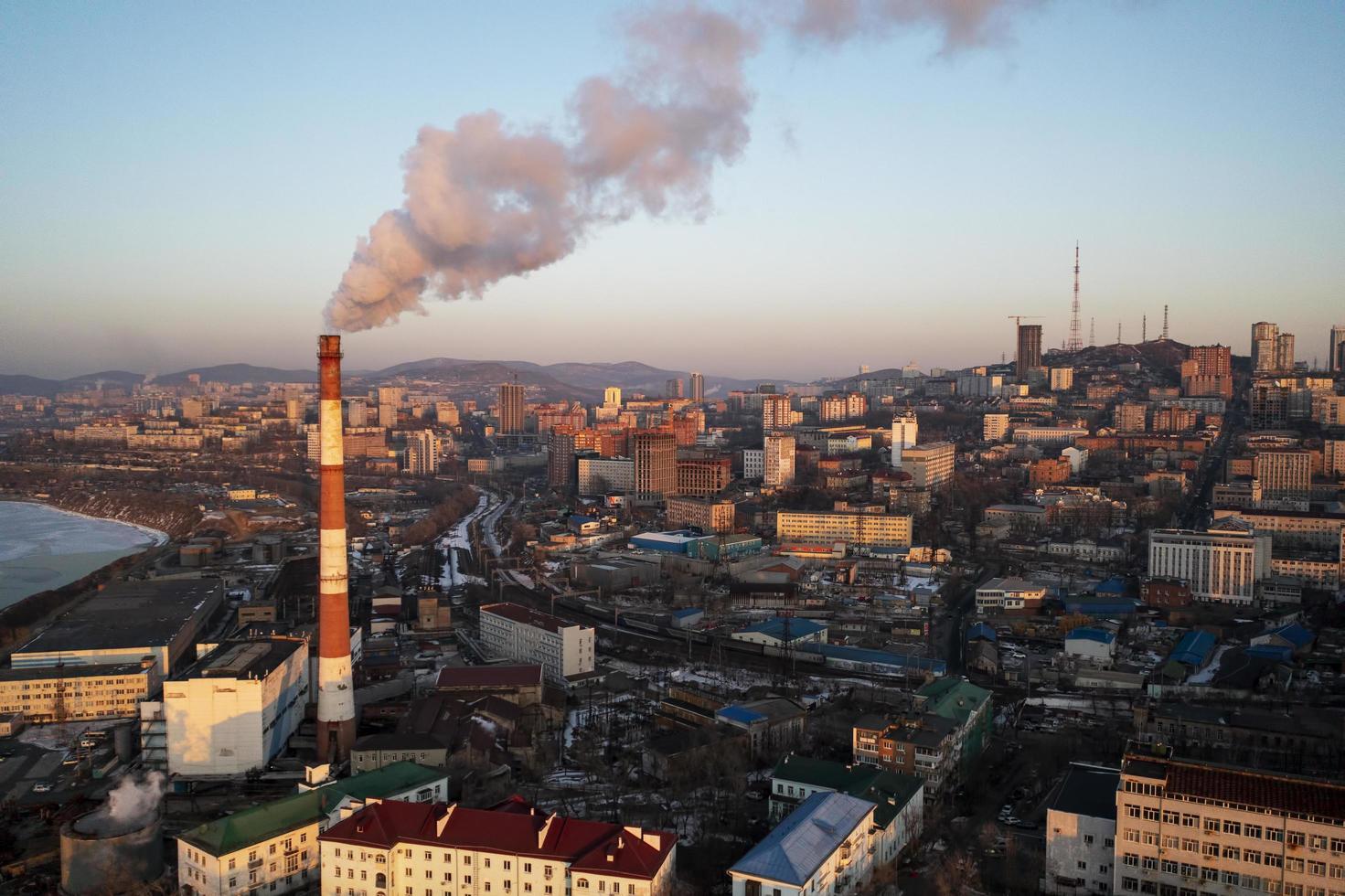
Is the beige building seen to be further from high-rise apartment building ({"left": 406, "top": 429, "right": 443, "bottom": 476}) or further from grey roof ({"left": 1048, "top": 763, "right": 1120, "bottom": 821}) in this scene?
high-rise apartment building ({"left": 406, "top": 429, "right": 443, "bottom": 476})

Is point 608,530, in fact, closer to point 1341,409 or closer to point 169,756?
point 169,756

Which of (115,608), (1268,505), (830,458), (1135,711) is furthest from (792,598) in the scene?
(830,458)

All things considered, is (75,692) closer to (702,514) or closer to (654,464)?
(702,514)

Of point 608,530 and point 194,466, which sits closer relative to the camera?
point 608,530

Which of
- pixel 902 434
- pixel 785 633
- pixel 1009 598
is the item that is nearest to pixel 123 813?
pixel 785 633

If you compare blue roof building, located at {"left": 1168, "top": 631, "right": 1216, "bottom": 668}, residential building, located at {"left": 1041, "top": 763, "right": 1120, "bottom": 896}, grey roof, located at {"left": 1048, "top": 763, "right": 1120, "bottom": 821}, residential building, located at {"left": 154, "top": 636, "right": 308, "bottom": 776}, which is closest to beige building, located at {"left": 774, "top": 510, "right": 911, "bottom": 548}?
blue roof building, located at {"left": 1168, "top": 631, "right": 1216, "bottom": 668}

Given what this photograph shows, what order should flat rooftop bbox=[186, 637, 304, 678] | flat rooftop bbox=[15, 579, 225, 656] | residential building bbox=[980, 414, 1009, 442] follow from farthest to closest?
residential building bbox=[980, 414, 1009, 442] < flat rooftop bbox=[15, 579, 225, 656] < flat rooftop bbox=[186, 637, 304, 678]
